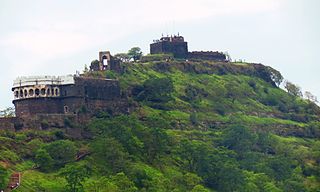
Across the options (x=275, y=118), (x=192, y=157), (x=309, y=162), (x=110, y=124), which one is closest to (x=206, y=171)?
(x=192, y=157)

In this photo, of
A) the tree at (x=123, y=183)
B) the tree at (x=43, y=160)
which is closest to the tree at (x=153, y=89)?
the tree at (x=43, y=160)

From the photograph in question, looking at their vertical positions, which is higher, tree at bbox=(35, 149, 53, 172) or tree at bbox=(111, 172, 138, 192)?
tree at bbox=(35, 149, 53, 172)

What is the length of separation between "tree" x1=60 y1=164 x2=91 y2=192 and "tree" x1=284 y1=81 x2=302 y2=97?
8887cm

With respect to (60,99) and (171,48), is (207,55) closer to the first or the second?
(171,48)

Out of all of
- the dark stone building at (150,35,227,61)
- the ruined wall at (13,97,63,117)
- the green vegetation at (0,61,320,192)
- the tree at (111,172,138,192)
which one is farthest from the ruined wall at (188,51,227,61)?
the tree at (111,172,138,192)

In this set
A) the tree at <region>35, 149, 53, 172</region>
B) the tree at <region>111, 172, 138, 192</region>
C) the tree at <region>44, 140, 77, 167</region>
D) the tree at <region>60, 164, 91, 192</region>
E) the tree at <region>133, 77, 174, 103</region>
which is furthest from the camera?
the tree at <region>133, 77, 174, 103</region>

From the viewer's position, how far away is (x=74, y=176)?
359 ft

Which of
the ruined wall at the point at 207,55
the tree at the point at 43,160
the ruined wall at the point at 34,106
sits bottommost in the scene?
the tree at the point at 43,160

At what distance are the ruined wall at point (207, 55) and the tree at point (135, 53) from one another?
10073mm

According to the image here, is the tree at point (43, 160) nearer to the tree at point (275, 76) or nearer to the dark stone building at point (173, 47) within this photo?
the dark stone building at point (173, 47)

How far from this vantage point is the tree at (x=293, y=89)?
7682 inches

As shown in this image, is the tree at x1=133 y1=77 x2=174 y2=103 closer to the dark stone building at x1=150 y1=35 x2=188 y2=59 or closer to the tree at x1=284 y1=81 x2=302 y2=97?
the dark stone building at x1=150 y1=35 x2=188 y2=59

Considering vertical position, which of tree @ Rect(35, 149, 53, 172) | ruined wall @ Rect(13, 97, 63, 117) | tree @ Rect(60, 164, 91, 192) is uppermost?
ruined wall @ Rect(13, 97, 63, 117)

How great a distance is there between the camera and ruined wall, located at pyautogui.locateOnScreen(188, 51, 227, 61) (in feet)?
602
